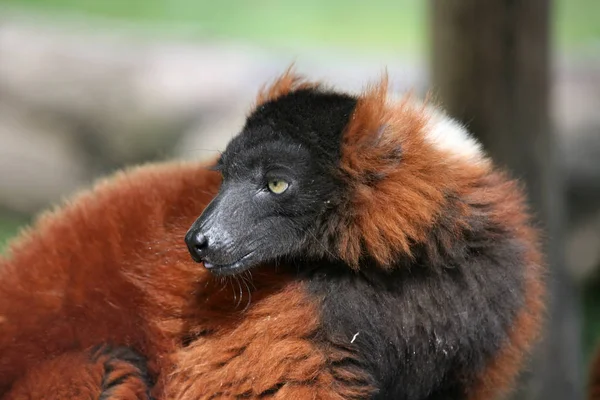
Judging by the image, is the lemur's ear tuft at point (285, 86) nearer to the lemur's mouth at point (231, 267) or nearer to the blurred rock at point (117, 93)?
the lemur's mouth at point (231, 267)

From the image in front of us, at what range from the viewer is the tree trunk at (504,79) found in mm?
4922

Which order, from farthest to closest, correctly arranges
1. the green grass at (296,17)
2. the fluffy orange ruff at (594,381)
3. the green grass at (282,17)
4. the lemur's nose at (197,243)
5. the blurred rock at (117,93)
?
the green grass at (282,17)
the green grass at (296,17)
the blurred rock at (117,93)
the fluffy orange ruff at (594,381)
the lemur's nose at (197,243)

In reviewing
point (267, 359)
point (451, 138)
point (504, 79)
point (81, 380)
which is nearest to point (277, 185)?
point (267, 359)

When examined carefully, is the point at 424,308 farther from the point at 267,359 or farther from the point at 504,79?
the point at 504,79

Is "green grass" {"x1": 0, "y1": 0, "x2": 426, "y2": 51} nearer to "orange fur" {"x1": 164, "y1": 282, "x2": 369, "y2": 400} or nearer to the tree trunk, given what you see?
the tree trunk

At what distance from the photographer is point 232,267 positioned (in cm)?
302

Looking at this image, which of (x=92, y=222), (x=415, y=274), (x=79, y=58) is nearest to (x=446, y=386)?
(x=415, y=274)

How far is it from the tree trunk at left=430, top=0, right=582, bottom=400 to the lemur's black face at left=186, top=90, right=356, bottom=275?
6.09ft

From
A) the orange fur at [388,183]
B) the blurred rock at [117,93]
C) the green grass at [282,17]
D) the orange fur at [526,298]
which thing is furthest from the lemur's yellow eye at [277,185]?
the green grass at [282,17]

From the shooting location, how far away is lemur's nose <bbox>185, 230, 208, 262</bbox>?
2.96m

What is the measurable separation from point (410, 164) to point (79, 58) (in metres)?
7.39

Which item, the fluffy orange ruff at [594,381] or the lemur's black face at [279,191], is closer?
the lemur's black face at [279,191]

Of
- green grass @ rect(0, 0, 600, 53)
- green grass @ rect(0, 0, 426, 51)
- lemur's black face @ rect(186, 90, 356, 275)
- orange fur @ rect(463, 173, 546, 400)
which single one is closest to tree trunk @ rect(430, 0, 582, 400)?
orange fur @ rect(463, 173, 546, 400)

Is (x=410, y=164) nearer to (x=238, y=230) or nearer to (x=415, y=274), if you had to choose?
(x=415, y=274)
